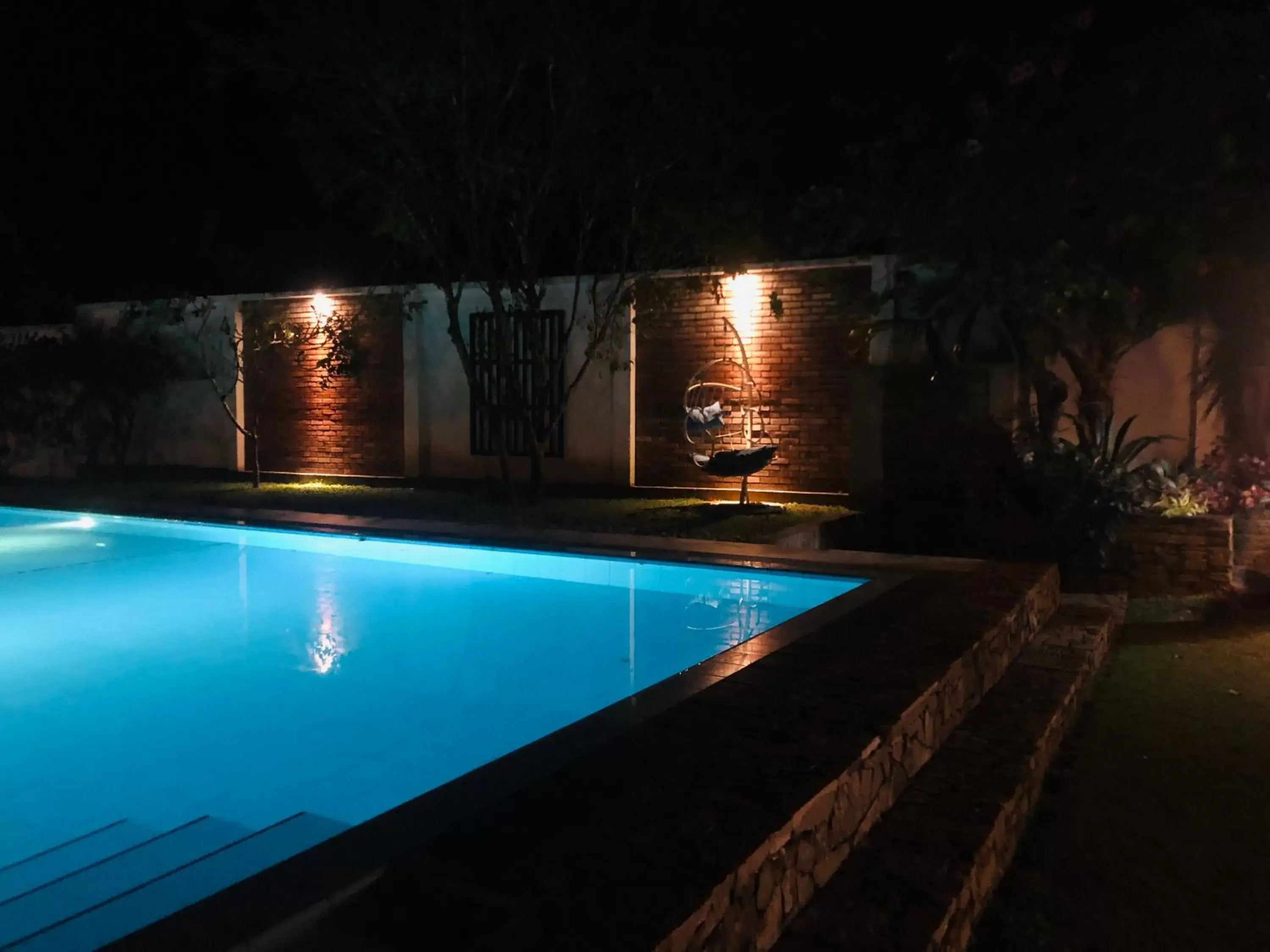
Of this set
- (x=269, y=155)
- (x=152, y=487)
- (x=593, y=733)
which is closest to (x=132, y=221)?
(x=269, y=155)

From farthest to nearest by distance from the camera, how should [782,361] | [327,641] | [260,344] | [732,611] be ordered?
1. [260,344]
2. [782,361]
3. [732,611]
4. [327,641]

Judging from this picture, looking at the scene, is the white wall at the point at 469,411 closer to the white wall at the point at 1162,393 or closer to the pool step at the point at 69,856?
the white wall at the point at 1162,393

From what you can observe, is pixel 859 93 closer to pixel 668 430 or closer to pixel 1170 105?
pixel 1170 105

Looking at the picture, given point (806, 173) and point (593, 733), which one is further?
point (806, 173)

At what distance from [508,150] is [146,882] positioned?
7105 millimetres

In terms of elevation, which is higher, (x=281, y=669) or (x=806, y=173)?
(x=806, y=173)

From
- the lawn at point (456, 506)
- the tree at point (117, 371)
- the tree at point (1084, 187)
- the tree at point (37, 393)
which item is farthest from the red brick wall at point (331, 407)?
the tree at point (1084, 187)

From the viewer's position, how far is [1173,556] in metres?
6.73

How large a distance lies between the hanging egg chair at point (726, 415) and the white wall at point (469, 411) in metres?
0.89

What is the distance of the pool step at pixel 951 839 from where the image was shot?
8.07ft

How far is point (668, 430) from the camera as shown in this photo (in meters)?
11.4

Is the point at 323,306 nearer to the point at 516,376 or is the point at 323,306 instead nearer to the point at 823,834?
the point at 516,376

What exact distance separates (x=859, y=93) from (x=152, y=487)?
886 centimetres

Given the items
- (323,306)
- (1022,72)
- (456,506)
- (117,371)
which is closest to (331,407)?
(323,306)
